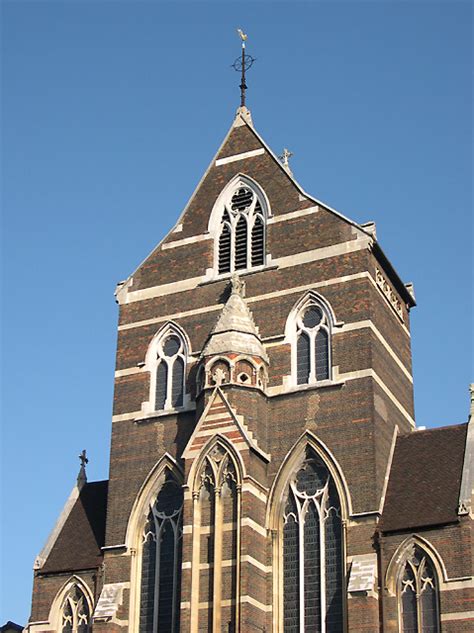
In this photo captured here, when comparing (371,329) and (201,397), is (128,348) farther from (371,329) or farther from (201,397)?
(371,329)

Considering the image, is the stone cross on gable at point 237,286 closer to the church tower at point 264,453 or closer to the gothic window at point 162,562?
the church tower at point 264,453

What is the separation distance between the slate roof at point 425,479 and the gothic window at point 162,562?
647cm

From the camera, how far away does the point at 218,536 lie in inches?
1336

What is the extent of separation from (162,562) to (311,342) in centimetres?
799

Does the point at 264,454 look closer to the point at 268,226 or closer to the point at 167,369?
the point at 167,369

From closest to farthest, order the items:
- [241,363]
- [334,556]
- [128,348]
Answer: [334,556]
[241,363]
[128,348]

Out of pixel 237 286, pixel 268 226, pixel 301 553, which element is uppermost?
pixel 268 226

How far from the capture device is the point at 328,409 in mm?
35656

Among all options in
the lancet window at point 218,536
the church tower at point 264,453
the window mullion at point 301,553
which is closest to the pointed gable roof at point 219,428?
the church tower at point 264,453

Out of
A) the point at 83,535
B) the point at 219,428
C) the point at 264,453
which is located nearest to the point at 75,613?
the point at 83,535

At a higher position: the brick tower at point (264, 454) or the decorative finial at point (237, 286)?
the decorative finial at point (237, 286)

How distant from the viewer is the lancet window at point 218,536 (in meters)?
33.0

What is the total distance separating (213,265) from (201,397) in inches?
221

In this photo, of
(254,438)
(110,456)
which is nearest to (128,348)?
(110,456)
